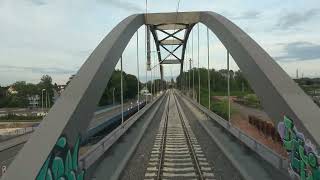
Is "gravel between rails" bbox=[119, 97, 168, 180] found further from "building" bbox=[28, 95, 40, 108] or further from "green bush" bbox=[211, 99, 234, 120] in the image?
"building" bbox=[28, 95, 40, 108]

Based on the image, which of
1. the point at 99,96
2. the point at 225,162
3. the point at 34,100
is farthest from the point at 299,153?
the point at 34,100

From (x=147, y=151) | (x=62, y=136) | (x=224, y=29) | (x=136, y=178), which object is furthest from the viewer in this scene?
(x=224, y=29)

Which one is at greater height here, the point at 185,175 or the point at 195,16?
the point at 195,16

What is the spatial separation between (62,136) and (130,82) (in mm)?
97516

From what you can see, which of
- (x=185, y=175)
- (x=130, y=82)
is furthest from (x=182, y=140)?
(x=130, y=82)

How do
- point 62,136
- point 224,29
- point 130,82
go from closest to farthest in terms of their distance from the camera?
point 62,136
point 224,29
point 130,82

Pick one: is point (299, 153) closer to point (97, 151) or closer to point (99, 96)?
point (99, 96)

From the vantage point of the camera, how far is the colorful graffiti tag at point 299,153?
32.5 ft

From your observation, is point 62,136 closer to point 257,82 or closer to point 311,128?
point 311,128

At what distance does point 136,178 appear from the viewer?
14.1 meters

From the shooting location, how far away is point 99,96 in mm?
13398

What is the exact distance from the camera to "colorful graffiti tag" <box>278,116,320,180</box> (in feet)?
32.5

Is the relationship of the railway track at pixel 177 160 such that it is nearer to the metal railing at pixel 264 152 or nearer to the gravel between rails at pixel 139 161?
the gravel between rails at pixel 139 161

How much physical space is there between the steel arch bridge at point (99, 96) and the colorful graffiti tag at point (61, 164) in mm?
39
